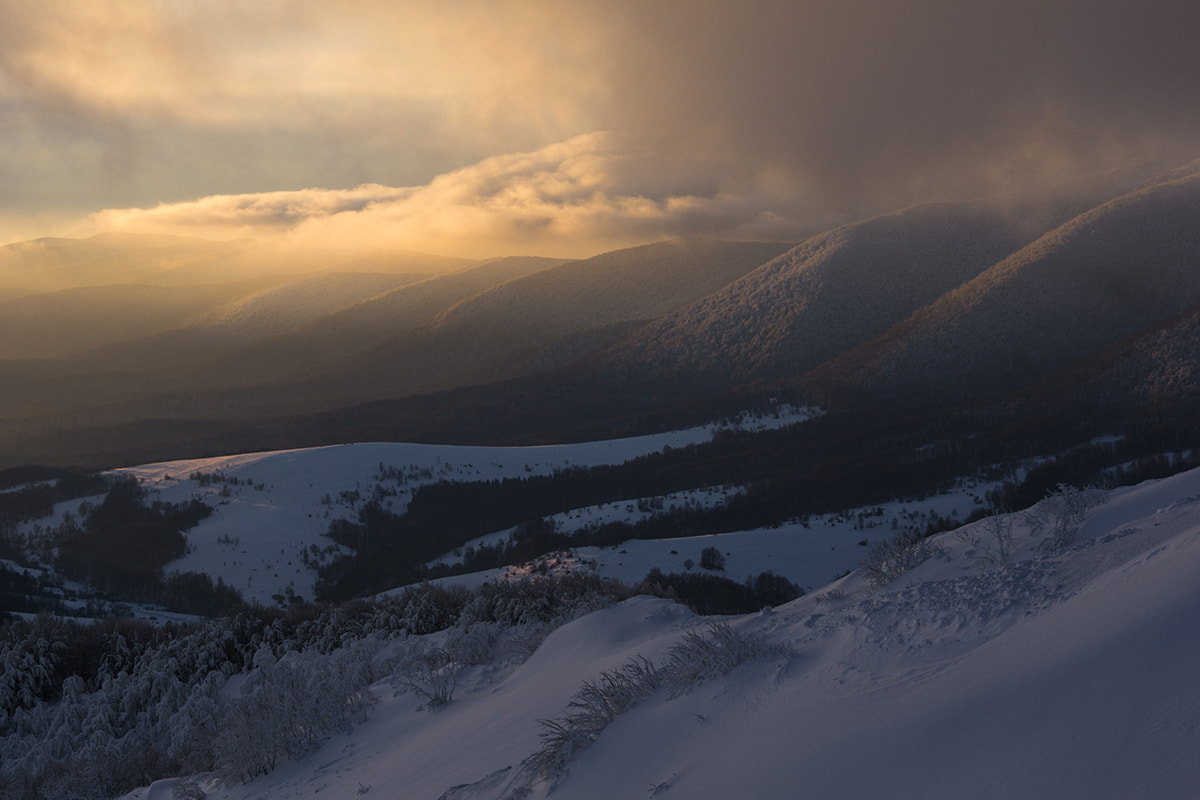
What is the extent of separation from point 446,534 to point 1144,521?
123ft

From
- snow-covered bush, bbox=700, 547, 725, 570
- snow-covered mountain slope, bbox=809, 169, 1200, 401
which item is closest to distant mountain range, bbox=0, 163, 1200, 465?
snow-covered mountain slope, bbox=809, 169, 1200, 401

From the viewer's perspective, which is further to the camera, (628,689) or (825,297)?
(825,297)

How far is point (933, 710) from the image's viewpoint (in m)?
3.98

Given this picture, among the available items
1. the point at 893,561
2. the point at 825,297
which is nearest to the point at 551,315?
the point at 825,297

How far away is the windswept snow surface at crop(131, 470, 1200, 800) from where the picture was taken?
3.37 m

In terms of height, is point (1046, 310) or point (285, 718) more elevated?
point (1046, 310)

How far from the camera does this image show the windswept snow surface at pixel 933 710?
337 centimetres

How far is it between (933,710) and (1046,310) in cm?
8416

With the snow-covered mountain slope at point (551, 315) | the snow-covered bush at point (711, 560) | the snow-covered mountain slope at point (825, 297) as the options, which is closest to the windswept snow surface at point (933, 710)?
the snow-covered bush at point (711, 560)

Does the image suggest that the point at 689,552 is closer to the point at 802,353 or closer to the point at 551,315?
the point at 802,353

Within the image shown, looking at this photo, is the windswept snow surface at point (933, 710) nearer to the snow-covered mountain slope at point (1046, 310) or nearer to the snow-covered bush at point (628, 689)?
the snow-covered bush at point (628, 689)

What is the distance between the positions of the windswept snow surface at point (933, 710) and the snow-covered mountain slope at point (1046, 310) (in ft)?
214

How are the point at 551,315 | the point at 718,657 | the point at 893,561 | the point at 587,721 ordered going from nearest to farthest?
1. the point at 587,721
2. the point at 718,657
3. the point at 893,561
4. the point at 551,315

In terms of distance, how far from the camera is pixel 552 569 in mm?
24828
